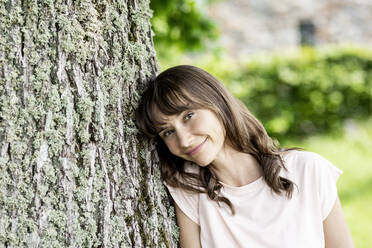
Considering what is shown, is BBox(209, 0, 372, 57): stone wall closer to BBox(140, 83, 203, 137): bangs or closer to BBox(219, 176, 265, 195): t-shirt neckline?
BBox(219, 176, 265, 195): t-shirt neckline

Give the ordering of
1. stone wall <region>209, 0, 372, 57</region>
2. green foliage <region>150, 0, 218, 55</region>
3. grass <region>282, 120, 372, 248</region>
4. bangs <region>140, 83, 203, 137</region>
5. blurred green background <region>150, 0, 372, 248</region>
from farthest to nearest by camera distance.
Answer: stone wall <region>209, 0, 372, 57</region>, blurred green background <region>150, 0, 372, 248</region>, grass <region>282, 120, 372, 248</region>, green foliage <region>150, 0, 218, 55</region>, bangs <region>140, 83, 203, 137</region>

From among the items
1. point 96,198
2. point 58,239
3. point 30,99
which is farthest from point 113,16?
point 58,239

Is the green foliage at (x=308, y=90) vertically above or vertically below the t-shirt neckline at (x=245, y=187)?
above

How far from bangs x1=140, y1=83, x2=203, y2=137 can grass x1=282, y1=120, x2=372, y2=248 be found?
3.20 m

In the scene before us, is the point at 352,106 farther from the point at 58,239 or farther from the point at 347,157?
the point at 58,239

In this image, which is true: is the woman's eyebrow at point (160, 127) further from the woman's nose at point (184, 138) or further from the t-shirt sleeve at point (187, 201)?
the t-shirt sleeve at point (187, 201)

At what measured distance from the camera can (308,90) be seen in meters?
7.17

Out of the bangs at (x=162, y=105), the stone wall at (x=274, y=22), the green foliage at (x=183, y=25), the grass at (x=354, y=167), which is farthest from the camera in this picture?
the stone wall at (x=274, y=22)

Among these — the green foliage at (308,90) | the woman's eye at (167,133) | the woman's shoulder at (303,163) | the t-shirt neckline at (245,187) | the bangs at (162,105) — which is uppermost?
the green foliage at (308,90)

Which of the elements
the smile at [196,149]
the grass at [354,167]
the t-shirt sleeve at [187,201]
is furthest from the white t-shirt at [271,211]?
the grass at [354,167]

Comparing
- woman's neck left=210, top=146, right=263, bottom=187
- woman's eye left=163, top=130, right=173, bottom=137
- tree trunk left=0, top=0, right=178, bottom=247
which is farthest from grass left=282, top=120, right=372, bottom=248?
tree trunk left=0, top=0, right=178, bottom=247

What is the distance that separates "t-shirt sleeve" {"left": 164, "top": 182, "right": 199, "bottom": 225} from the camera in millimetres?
2045

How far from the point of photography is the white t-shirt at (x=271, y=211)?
203 centimetres

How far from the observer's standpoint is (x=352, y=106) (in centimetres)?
732
